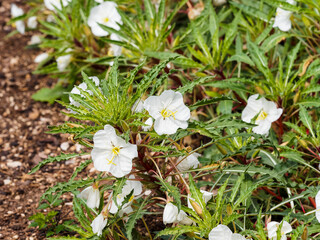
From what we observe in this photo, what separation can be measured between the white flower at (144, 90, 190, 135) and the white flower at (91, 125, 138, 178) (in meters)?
0.15

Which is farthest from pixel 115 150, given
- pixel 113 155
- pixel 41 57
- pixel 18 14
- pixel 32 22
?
pixel 18 14

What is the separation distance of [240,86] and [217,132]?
541mm

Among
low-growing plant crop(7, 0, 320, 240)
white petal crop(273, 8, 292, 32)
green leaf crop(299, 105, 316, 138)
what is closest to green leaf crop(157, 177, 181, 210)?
low-growing plant crop(7, 0, 320, 240)

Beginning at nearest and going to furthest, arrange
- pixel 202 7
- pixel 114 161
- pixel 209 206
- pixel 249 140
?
pixel 114 161 < pixel 209 206 < pixel 249 140 < pixel 202 7

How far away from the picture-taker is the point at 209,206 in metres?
2.13

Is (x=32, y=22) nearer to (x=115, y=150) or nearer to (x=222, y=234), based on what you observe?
(x=115, y=150)

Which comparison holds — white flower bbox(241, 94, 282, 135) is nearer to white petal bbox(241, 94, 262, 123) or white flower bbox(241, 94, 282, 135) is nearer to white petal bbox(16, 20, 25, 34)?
white petal bbox(241, 94, 262, 123)

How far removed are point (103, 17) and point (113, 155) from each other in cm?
154

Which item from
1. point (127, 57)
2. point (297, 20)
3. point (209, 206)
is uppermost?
point (297, 20)

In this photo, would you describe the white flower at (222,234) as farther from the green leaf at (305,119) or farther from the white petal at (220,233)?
the green leaf at (305,119)

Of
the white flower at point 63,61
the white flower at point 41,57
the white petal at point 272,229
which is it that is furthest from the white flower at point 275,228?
the white flower at point 41,57

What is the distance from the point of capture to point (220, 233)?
189cm

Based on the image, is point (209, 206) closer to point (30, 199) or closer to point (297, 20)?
point (30, 199)

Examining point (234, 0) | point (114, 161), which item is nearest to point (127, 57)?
point (234, 0)
